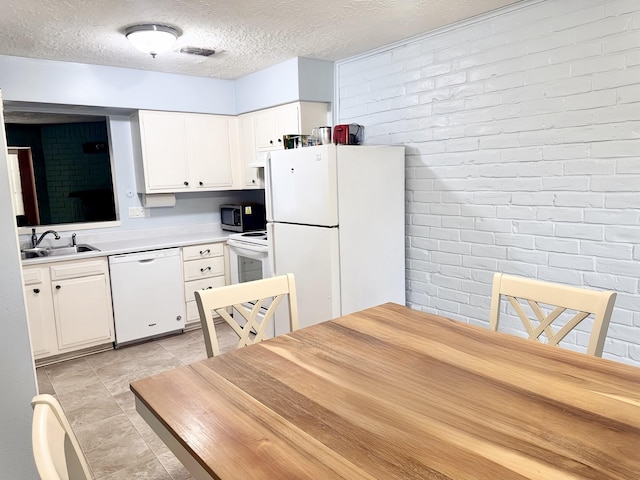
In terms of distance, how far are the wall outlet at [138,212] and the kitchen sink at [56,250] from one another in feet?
1.63

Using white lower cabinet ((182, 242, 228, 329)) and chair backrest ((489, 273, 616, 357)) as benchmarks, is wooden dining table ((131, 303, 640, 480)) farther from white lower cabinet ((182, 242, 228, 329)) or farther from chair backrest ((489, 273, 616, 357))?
white lower cabinet ((182, 242, 228, 329))

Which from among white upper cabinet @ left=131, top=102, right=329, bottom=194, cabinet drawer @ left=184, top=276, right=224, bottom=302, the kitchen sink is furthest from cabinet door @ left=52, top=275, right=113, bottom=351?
white upper cabinet @ left=131, top=102, right=329, bottom=194

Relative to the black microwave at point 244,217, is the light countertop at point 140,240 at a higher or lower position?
lower

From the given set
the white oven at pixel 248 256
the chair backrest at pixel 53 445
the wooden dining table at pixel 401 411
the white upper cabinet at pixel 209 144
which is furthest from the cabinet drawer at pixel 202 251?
the chair backrest at pixel 53 445

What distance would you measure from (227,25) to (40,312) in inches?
96.3

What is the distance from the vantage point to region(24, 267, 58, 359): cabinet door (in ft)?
10.4

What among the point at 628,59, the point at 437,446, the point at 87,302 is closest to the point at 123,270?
the point at 87,302

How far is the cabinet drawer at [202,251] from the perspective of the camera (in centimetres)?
389

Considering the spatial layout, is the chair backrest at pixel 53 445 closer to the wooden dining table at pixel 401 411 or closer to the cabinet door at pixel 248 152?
the wooden dining table at pixel 401 411

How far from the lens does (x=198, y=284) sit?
13.0 feet

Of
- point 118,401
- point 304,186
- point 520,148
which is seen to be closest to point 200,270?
point 118,401

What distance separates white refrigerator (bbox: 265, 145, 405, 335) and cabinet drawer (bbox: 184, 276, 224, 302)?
1.04 m

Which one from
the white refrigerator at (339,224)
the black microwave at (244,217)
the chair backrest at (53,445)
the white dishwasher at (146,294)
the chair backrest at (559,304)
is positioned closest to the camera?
the chair backrest at (53,445)

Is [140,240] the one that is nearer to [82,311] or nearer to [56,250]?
[56,250]
